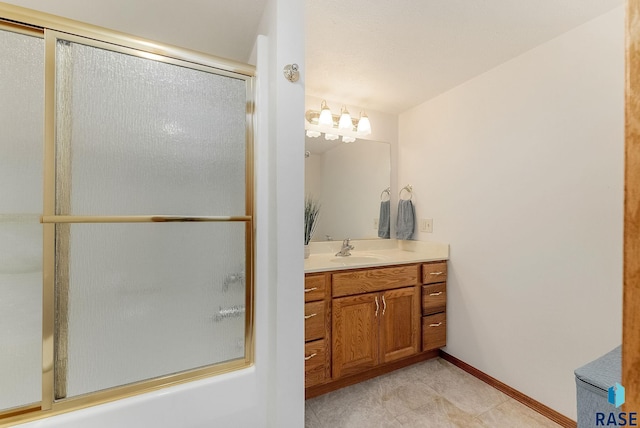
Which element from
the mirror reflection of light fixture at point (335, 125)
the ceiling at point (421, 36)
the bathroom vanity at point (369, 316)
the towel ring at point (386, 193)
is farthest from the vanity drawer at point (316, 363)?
the ceiling at point (421, 36)

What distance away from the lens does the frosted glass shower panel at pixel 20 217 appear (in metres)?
0.96

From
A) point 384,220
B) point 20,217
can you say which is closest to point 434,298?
point 384,220

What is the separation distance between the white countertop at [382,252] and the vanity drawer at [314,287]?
258 millimetres

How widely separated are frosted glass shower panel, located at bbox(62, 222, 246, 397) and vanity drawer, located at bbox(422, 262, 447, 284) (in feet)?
4.93

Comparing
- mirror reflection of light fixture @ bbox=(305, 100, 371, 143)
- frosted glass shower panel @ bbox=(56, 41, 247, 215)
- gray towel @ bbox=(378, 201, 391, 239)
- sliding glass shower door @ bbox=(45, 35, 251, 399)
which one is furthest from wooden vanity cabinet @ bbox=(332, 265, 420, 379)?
mirror reflection of light fixture @ bbox=(305, 100, 371, 143)

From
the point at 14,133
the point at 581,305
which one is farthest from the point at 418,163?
the point at 14,133

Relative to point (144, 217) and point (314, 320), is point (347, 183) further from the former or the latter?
point (144, 217)

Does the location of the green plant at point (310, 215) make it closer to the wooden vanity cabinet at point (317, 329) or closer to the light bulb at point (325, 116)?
the wooden vanity cabinet at point (317, 329)

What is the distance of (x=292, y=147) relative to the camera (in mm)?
1228

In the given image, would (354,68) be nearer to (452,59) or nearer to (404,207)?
(452,59)

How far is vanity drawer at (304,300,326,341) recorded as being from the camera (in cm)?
170

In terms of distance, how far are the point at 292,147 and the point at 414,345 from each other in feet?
5.97

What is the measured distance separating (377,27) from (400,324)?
2.01 meters

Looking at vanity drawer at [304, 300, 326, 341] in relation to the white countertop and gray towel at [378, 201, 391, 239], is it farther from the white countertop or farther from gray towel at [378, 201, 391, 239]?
gray towel at [378, 201, 391, 239]
